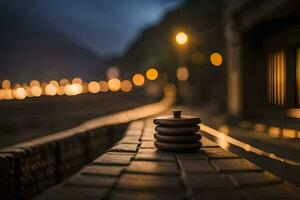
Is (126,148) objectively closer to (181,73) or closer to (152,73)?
(181,73)

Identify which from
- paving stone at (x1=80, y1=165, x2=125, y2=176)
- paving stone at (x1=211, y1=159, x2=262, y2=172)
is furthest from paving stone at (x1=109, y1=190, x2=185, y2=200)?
→ paving stone at (x1=211, y1=159, x2=262, y2=172)

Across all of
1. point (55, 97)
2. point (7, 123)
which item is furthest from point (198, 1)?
point (7, 123)

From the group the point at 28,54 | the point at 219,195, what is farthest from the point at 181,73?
the point at 28,54

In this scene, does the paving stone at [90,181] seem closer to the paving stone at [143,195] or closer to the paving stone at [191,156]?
the paving stone at [143,195]

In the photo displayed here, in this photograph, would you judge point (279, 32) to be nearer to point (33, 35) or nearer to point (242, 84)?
point (242, 84)

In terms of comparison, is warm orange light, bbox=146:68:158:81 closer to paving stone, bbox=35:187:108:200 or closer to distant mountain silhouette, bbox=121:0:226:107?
distant mountain silhouette, bbox=121:0:226:107

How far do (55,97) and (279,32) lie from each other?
24222 millimetres

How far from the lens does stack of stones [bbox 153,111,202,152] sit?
5.08 m

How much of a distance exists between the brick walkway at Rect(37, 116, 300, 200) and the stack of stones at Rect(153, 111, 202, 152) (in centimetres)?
21

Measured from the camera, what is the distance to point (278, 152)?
22.9 feet

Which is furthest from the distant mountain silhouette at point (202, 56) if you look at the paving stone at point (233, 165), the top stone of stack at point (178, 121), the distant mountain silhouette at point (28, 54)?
the distant mountain silhouette at point (28, 54)

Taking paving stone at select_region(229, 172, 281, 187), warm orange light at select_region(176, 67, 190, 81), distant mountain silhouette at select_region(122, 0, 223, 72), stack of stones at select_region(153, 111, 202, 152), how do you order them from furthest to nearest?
distant mountain silhouette at select_region(122, 0, 223, 72) < warm orange light at select_region(176, 67, 190, 81) < stack of stones at select_region(153, 111, 202, 152) < paving stone at select_region(229, 172, 281, 187)

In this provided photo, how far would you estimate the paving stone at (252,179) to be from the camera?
345 centimetres

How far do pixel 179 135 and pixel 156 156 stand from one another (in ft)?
1.73
